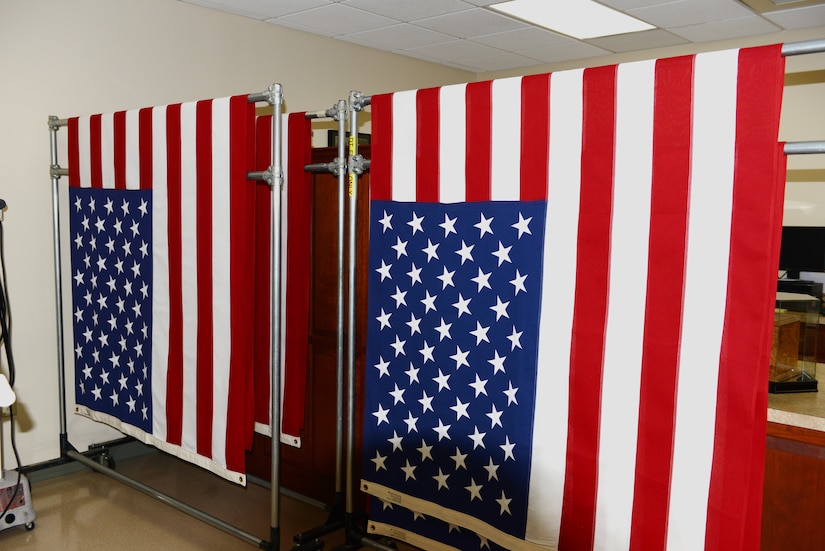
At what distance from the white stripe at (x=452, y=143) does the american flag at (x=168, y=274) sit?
2.74ft

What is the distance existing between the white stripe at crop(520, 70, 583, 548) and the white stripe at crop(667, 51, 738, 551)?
12.9 inches

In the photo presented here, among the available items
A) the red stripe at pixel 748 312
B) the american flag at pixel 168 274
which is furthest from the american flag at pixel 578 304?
the american flag at pixel 168 274

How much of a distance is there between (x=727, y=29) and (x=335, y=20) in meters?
3.14

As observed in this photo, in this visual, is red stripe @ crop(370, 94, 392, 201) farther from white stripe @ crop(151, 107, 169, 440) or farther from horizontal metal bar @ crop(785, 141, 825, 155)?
horizontal metal bar @ crop(785, 141, 825, 155)

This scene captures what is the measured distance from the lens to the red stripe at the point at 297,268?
9.80 feet

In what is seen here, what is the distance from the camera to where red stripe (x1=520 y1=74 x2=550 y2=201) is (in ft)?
6.74

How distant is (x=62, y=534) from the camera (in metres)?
3.17

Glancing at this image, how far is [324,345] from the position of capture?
129 inches

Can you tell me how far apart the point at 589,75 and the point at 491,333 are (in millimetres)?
831

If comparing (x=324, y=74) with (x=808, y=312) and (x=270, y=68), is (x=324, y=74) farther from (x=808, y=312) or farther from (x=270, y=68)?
(x=808, y=312)

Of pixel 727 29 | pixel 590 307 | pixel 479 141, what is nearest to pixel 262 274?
pixel 479 141

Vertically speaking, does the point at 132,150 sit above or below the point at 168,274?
above

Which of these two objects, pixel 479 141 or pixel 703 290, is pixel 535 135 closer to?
pixel 479 141

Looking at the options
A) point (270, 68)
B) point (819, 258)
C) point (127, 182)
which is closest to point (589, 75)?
point (127, 182)
